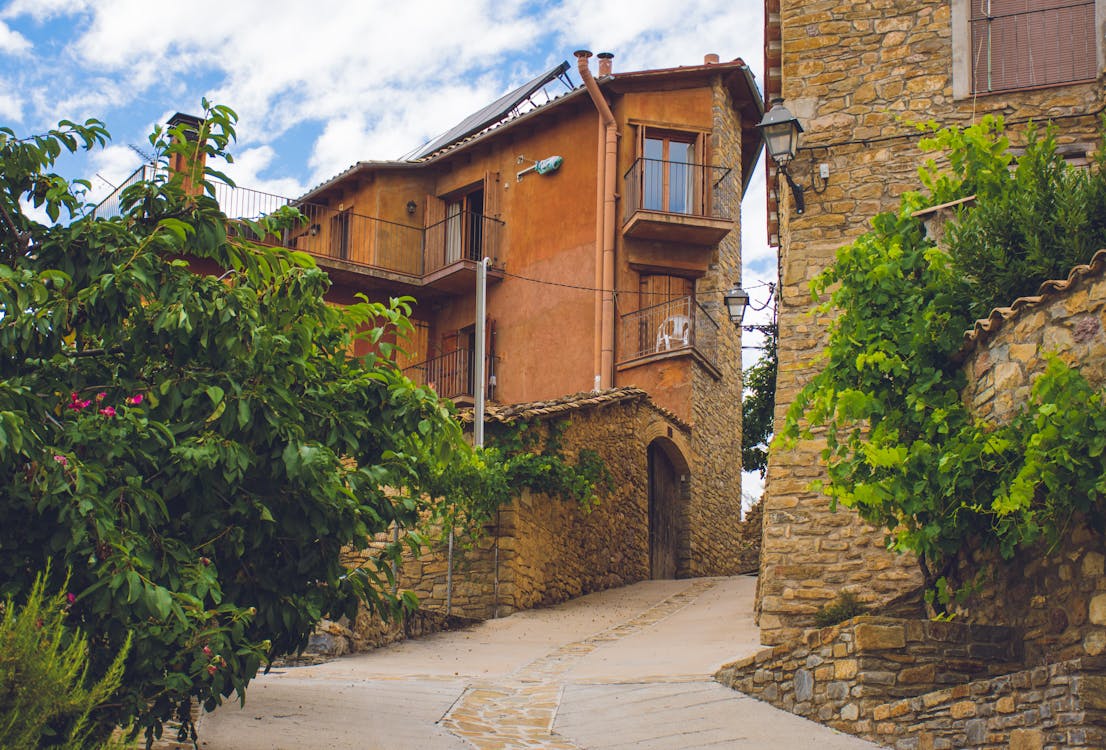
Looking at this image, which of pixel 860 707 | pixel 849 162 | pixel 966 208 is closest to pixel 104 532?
pixel 860 707

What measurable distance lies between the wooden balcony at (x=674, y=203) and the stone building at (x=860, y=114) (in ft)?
26.2

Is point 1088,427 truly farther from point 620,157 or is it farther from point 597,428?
point 620,157

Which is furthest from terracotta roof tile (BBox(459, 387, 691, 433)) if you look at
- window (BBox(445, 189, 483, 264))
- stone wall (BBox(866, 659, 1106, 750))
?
stone wall (BBox(866, 659, 1106, 750))

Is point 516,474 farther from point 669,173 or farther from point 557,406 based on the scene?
point 669,173

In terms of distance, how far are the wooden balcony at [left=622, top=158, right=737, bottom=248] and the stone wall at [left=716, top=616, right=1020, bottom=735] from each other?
41.5ft

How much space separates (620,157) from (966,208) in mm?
12112

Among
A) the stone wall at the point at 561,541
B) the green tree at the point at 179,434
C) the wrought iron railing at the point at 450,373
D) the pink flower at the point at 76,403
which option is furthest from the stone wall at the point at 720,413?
the pink flower at the point at 76,403

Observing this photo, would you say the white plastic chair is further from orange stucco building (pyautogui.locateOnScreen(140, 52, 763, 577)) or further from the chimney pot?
the chimney pot

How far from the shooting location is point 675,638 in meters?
12.4

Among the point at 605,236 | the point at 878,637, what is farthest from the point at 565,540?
the point at 878,637

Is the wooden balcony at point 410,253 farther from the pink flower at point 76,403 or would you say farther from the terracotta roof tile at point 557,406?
the pink flower at point 76,403

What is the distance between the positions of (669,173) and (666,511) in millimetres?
5560

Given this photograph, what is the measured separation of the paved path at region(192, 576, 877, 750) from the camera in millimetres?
7449

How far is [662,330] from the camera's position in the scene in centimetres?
1981
